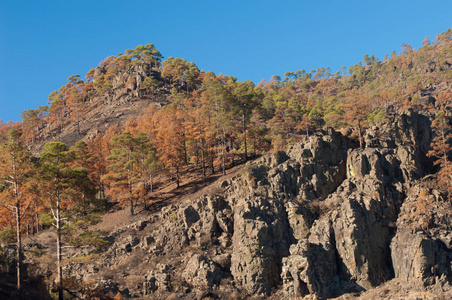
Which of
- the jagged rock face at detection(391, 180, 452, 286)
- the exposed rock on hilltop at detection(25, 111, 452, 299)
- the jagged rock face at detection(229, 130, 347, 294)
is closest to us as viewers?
the jagged rock face at detection(391, 180, 452, 286)

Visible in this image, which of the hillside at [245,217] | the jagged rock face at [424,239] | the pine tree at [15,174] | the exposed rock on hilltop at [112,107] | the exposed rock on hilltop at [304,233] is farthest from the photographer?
the exposed rock on hilltop at [112,107]

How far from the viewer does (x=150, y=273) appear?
32.5 meters

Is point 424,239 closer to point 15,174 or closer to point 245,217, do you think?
point 245,217

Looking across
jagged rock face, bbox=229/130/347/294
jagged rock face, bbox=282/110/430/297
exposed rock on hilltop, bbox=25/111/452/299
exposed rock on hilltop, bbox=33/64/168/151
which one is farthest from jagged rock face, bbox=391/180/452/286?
exposed rock on hilltop, bbox=33/64/168/151

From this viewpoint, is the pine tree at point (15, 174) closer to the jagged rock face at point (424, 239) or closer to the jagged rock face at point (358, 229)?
the jagged rock face at point (358, 229)

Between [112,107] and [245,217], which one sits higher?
[112,107]

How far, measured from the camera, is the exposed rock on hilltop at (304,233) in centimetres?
2948

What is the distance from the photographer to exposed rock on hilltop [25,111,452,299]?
2948 cm

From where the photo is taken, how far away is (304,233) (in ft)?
112

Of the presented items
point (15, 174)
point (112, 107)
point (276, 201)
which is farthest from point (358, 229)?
point (112, 107)

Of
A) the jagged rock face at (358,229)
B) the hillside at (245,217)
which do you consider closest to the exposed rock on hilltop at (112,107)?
the hillside at (245,217)

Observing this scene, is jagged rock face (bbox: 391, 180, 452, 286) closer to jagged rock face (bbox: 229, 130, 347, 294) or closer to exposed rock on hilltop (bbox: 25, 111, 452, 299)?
exposed rock on hilltop (bbox: 25, 111, 452, 299)

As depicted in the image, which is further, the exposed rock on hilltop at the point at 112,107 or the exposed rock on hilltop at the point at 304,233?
the exposed rock on hilltop at the point at 112,107

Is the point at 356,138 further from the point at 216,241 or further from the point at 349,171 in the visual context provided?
the point at 216,241
